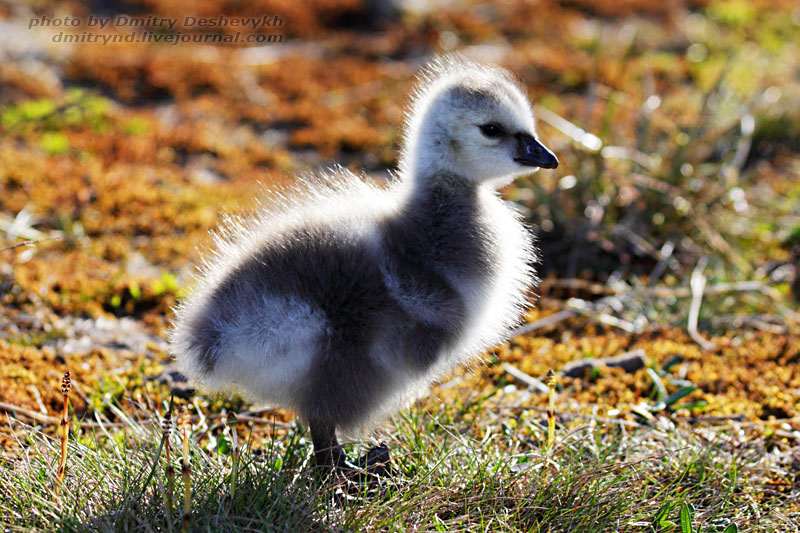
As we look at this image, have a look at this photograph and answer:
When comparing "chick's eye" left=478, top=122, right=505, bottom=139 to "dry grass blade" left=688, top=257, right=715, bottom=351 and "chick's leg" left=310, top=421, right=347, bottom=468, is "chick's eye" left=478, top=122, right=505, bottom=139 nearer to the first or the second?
"chick's leg" left=310, top=421, right=347, bottom=468

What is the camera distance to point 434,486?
3.18 metres

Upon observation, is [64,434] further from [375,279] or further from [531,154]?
[531,154]

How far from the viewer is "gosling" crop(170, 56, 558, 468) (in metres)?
2.94

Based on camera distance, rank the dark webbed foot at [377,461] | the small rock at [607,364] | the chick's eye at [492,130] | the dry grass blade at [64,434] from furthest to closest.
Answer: the small rock at [607,364]
the chick's eye at [492,130]
the dark webbed foot at [377,461]
the dry grass blade at [64,434]

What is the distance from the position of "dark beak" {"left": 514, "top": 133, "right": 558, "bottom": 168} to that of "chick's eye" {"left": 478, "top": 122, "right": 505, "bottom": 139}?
0.10 m

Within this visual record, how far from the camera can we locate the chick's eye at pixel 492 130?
345 centimetres

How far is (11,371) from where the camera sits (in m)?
4.05

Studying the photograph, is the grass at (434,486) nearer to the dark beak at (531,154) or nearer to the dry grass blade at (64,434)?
the dry grass blade at (64,434)

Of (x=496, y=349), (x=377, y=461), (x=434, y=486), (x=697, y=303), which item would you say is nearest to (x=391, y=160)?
A: (x=496, y=349)

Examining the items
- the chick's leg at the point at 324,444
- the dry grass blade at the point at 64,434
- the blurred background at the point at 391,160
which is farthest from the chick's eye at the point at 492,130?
the dry grass blade at the point at 64,434

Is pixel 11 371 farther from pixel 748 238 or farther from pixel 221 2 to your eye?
pixel 221 2

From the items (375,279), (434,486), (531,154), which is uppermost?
(531,154)

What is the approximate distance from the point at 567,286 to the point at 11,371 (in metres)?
3.49

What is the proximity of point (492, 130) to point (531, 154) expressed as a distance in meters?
0.21
